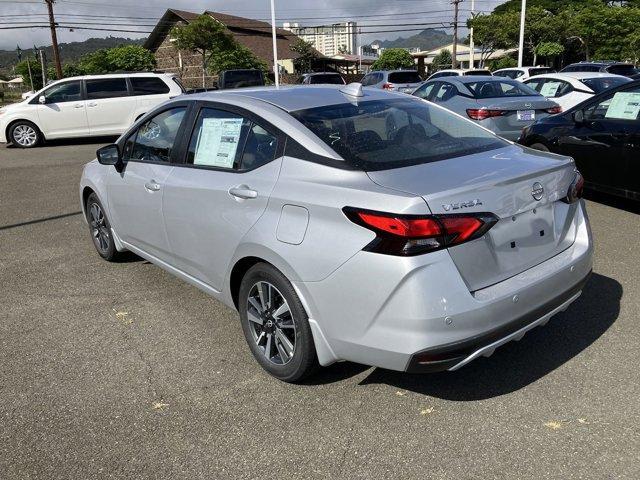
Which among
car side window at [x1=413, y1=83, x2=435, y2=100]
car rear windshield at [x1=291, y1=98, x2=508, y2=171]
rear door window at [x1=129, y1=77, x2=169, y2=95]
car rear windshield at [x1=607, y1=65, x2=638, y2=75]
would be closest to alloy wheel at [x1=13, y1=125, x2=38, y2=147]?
rear door window at [x1=129, y1=77, x2=169, y2=95]

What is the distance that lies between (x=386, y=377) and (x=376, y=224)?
1.15m

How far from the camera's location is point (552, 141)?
7.23 meters

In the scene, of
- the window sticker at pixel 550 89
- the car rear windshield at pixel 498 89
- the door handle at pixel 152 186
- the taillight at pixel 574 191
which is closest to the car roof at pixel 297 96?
the door handle at pixel 152 186

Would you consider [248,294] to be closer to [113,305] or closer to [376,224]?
[376,224]

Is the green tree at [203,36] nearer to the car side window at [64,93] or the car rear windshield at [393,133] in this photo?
the car side window at [64,93]

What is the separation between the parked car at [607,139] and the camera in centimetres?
602

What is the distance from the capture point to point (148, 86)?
15.5 metres

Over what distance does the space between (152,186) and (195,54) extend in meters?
55.4

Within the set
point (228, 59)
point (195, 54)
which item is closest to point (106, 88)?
point (228, 59)

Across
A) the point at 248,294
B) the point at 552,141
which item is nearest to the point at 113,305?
the point at 248,294

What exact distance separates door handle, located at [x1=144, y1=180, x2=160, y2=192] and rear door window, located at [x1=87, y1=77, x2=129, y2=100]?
12119mm

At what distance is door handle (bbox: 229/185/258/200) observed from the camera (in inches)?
125

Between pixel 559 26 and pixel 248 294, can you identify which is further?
pixel 559 26

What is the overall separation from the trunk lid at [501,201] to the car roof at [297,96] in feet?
2.92
